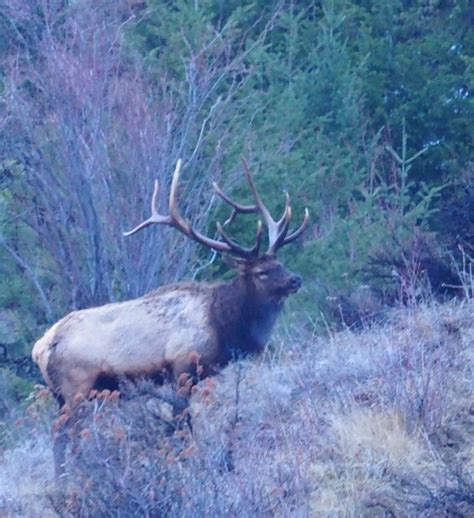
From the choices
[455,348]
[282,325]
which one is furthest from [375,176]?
[455,348]

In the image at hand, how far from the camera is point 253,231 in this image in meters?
15.6

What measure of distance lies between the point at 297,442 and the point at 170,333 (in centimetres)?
150

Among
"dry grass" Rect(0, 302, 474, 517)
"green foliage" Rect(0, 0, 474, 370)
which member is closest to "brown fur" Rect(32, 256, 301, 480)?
"dry grass" Rect(0, 302, 474, 517)

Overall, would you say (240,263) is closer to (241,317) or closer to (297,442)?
(241,317)

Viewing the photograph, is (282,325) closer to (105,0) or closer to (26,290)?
(26,290)

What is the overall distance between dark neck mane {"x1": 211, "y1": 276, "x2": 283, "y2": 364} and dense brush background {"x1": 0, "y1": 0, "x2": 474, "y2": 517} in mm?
222

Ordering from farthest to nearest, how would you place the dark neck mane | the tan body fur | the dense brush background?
the dark neck mane < the tan body fur < the dense brush background

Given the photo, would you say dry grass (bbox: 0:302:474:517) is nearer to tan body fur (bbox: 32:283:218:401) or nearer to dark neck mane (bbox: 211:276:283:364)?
dark neck mane (bbox: 211:276:283:364)

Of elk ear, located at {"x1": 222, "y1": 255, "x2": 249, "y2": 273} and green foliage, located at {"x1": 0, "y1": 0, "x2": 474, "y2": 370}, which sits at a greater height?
elk ear, located at {"x1": 222, "y1": 255, "x2": 249, "y2": 273}

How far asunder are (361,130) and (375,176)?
2.46 feet

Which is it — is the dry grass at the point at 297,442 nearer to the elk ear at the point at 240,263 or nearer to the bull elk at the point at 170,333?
the bull elk at the point at 170,333

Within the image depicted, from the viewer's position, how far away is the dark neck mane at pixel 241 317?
9.65 meters

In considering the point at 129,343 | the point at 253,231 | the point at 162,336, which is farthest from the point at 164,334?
the point at 253,231

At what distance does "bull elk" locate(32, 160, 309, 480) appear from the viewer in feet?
30.8
